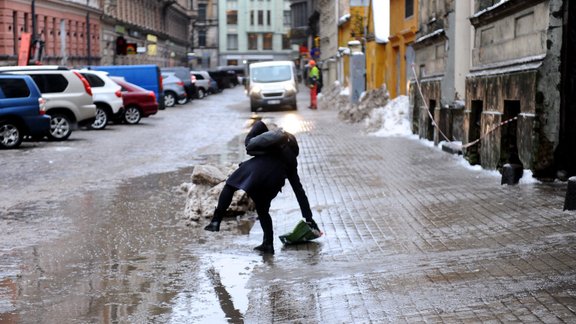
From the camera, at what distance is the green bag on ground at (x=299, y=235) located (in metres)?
9.09

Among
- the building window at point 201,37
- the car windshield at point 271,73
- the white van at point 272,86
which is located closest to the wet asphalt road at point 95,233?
the white van at point 272,86

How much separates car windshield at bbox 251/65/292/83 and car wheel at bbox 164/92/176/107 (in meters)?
5.41

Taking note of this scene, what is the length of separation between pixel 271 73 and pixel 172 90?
6.43m

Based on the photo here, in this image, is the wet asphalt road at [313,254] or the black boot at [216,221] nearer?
the wet asphalt road at [313,254]

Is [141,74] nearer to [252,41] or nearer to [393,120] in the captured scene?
[393,120]

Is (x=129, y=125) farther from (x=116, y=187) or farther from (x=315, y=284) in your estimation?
(x=315, y=284)

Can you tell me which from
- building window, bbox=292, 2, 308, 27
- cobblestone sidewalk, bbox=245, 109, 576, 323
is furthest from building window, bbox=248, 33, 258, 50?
cobblestone sidewalk, bbox=245, 109, 576, 323

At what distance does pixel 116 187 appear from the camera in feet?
46.3

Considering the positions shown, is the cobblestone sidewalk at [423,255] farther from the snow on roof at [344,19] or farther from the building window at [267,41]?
the building window at [267,41]

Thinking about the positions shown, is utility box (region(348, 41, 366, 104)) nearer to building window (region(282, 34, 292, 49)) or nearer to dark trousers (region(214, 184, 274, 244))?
dark trousers (region(214, 184, 274, 244))

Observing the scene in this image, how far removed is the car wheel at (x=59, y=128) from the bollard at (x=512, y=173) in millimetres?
14262

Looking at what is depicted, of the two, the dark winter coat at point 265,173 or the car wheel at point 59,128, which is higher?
the dark winter coat at point 265,173

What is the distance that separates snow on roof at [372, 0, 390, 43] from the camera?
106 feet

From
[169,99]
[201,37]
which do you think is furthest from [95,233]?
[201,37]
